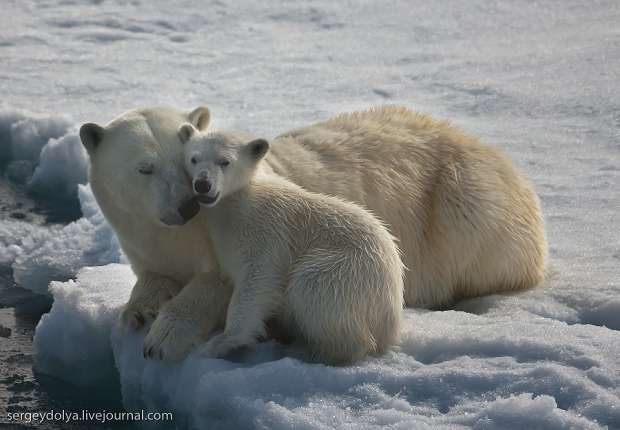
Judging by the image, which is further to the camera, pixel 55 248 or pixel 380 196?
pixel 55 248

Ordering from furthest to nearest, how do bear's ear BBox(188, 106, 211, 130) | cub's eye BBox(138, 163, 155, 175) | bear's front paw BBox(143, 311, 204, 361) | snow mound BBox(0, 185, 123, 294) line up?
snow mound BBox(0, 185, 123, 294) < bear's ear BBox(188, 106, 211, 130) < cub's eye BBox(138, 163, 155, 175) < bear's front paw BBox(143, 311, 204, 361)

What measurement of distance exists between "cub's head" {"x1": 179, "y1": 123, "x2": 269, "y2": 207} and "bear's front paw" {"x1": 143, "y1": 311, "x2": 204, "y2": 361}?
510mm

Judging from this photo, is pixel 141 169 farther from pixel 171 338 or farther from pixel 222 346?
pixel 222 346

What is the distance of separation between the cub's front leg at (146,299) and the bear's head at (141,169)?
0.30 meters

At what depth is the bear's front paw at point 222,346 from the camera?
3.95 m

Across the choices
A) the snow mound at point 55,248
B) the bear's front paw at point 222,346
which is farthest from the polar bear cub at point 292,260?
the snow mound at point 55,248

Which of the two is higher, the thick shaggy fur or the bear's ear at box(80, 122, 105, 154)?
the bear's ear at box(80, 122, 105, 154)

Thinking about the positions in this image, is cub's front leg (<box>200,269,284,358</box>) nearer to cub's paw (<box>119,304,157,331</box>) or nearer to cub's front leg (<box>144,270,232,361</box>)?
cub's front leg (<box>144,270,232,361</box>)

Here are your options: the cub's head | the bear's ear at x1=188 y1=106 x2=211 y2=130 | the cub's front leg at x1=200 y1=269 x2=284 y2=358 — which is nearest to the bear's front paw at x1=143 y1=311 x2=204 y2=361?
the cub's front leg at x1=200 y1=269 x2=284 y2=358

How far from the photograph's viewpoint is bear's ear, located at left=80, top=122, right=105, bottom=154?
14.3 feet

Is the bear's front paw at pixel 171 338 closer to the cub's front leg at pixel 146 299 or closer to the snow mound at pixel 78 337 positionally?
the cub's front leg at pixel 146 299

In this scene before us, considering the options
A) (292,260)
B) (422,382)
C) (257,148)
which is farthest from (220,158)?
(422,382)

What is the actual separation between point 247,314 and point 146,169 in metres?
0.75

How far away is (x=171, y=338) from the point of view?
13.4 feet
